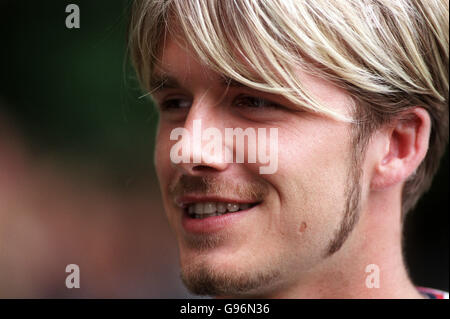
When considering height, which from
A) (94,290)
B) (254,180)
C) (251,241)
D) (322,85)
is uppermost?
(322,85)

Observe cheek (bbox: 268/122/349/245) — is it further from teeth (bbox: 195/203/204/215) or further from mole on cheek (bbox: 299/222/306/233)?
teeth (bbox: 195/203/204/215)

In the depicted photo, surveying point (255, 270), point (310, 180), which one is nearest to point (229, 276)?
point (255, 270)

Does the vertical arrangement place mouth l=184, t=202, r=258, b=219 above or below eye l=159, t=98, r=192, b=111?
below

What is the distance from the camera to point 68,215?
4062mm

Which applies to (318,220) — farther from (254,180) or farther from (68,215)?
(68,215)

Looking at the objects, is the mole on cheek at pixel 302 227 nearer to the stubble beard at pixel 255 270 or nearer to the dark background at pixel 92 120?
the stubble beard at pixel 255 270

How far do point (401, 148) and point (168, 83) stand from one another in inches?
30.3

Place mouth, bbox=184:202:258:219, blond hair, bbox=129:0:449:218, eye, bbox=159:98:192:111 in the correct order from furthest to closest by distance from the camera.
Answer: eye, bbox=159:98:192:111, mouth, bbox=184:202:258:219, blond hair, bbox=129:0:449:218

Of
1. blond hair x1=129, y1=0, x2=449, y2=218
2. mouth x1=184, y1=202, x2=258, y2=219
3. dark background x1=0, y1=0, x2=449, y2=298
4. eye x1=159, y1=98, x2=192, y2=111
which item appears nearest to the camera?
blond hair x1=129, y1=0, x2=449, y2=218

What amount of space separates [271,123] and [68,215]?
2.71 metres

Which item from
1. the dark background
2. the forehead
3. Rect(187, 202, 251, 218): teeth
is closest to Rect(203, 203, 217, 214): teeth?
Rect(187, 202, 251, 218): teeth

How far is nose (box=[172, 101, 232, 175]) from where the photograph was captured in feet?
5.41
